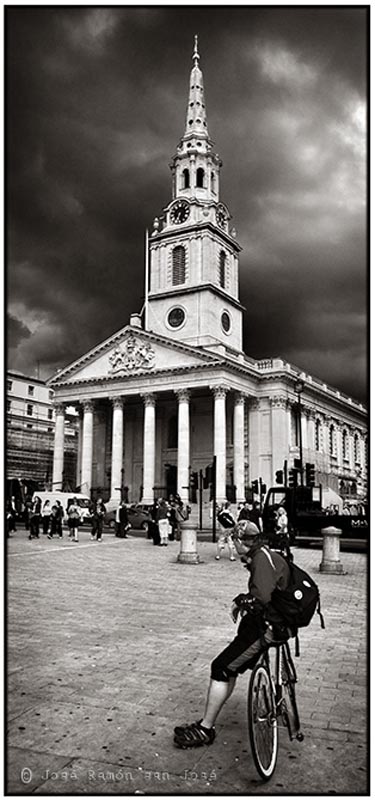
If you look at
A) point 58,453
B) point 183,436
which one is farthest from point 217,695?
point 58,453

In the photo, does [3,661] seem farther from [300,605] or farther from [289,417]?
[289,417]

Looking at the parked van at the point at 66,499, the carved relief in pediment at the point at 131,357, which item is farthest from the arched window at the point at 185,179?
the parked van at the point at 66,499

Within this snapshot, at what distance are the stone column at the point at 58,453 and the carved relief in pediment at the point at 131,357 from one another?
6462 millimetres

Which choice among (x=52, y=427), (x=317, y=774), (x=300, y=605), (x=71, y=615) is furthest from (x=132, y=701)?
(x=52, y=427)

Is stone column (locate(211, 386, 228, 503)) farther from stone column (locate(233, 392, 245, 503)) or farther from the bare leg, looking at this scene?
the bare leg

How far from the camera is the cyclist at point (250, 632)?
446 cm

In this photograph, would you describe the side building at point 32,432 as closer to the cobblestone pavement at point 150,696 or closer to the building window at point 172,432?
the building window at point 172,432

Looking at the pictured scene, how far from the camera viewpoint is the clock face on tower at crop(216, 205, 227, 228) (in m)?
57.1

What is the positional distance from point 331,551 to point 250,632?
11.6 metres

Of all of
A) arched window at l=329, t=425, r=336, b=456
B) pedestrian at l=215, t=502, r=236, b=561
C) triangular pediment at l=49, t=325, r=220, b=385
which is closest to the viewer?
pedestrian at l=215, t=502, r=236, b=561

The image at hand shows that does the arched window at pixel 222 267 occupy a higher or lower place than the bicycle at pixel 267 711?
higher

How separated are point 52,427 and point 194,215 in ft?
86.7

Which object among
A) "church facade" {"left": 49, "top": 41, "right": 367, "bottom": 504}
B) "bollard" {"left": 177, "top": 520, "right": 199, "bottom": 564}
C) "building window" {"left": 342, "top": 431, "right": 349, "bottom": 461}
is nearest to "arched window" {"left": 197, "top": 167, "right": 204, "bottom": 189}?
"church facade" {"left": 49, "top": 41, "right": 367, "bottom": 504}

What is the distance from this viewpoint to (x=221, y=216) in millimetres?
57781
